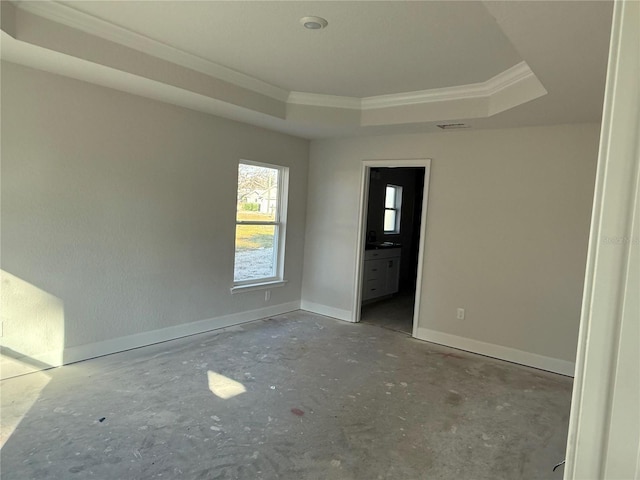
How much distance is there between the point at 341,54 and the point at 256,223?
244cm

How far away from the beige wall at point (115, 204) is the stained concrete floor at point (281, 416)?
0.51m

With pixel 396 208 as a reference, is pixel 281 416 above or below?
below

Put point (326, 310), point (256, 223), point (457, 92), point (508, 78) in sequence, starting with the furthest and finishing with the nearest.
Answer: point (326, 310), point (256, 223), point (457, 92), point (508, 78)

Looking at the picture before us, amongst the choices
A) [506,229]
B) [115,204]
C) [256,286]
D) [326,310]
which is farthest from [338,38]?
[326,310]

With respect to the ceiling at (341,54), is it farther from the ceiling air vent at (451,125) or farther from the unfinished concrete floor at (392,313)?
the unfinished concrete floor at (392,313)

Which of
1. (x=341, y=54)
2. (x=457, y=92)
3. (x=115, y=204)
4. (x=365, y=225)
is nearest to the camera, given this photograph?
(x=341, y=54)

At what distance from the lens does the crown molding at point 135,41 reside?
103 inches

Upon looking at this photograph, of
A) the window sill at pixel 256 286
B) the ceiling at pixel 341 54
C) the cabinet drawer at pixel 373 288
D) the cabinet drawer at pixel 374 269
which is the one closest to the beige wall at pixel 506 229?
the ceiling at pixel 341 54

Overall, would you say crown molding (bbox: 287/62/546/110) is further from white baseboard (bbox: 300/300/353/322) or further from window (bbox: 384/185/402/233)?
window (bbox: 384/185/402/233)

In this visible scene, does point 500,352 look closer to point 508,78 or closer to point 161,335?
point 508,78

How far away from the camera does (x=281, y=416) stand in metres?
2.77

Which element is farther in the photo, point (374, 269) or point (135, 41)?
point (374, 269)

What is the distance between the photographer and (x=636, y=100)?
506mm

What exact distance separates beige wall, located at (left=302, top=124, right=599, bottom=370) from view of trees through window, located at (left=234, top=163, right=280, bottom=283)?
112 cm
